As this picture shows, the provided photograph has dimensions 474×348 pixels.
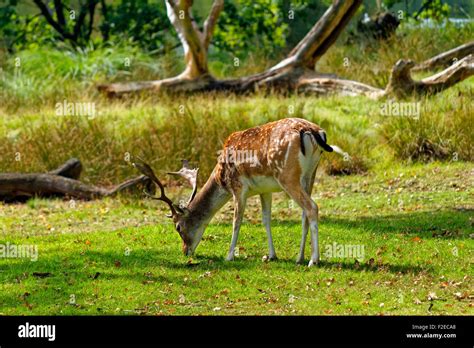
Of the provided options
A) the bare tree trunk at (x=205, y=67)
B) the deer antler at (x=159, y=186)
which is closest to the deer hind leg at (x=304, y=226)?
the deer antler at (x=159, y=186)

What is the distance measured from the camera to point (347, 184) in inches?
670

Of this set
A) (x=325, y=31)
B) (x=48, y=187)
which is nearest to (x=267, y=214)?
(x=48, y=187)

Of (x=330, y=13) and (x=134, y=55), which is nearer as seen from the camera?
(x=330, y=13)

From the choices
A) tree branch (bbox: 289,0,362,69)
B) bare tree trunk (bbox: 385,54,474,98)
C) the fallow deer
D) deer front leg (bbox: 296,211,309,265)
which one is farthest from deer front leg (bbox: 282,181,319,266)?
tree branch (bbox: 289,0,362,69)

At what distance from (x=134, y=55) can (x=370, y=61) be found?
251 inches

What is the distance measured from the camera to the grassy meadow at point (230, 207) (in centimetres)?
1003

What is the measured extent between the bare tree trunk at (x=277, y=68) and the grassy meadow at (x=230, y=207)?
0.65 metres

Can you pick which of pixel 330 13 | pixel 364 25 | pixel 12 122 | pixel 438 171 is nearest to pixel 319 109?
pixel 330 13

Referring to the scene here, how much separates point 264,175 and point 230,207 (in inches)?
191

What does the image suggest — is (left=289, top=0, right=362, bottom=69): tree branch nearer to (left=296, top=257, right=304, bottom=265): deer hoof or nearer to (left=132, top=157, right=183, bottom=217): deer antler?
(left=132, top=157, right=183, bottom=217): deer antler

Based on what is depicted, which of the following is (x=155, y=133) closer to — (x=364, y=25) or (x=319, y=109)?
(x=319, y=109)

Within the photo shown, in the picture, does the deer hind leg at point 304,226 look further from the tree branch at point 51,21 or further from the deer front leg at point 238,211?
the tree branch at point 51,21

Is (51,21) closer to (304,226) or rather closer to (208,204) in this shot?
(208,204)

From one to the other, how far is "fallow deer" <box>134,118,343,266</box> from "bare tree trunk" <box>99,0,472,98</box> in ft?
34.7
